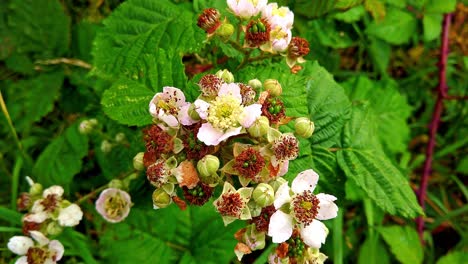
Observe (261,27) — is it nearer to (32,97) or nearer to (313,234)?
(313,234)

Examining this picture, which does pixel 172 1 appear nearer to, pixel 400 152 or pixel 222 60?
pixel 222 60

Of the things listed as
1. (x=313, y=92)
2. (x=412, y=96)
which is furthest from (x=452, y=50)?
(x=313, y=92)

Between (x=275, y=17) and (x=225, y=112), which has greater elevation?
(x=275, y=17)

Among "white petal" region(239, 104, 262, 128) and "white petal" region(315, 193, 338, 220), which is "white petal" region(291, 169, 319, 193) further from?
"white petal" region(239, 104, 262, 128)

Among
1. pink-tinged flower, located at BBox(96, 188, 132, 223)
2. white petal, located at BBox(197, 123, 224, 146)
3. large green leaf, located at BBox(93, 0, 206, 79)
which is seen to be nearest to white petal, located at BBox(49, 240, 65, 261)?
pink-tinged flower, located at BBox(96, 188, 132, 223)

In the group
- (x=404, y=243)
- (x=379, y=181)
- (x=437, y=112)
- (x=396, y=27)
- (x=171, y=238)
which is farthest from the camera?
(x=437, y=112)

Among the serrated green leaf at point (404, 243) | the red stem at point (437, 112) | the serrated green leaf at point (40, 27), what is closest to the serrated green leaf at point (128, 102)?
the serrated green leaf at point (40, 27)

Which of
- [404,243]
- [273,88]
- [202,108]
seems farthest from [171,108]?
[404,243]
